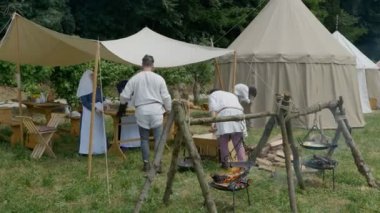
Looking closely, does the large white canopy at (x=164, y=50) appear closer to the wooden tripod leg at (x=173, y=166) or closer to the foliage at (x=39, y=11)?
the wooden tripod leg at (x=173, y=166)

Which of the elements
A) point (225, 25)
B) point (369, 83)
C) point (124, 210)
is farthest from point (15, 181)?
point (225, 25)

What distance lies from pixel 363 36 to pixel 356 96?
2778 centimetres

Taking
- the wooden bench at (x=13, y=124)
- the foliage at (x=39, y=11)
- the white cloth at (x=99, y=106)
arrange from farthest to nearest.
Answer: the foliage at (x=39, y=11) → the wooden bench at (x=13, y=124) → the white cloth at (x=99, y=106)

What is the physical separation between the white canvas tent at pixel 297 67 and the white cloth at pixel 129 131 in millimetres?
4251

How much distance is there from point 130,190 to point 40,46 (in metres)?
3.72

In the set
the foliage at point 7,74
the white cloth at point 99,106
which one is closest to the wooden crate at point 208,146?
the white cloth at point 99,106

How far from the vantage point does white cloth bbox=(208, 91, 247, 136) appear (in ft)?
21.8

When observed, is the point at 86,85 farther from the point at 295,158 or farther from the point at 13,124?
the point at 295,158

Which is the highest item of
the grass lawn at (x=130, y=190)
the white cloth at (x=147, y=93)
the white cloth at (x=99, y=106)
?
the white cloth at (x=147, y=93)

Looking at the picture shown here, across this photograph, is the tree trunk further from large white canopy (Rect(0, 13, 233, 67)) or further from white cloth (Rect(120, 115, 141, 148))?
white cloth (Rect(120, 115, 141, 148))

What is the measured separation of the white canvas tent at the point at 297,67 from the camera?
38.3 feet

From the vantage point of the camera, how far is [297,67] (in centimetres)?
1167

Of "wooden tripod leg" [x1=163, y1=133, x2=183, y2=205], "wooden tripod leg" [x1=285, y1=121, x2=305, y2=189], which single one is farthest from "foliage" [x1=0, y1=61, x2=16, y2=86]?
"wooden tripod leg" [x1=285, y1=121, x2=305, y2=189]

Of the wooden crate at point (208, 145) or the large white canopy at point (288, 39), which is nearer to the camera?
the wooden crate at point (208, 145)
